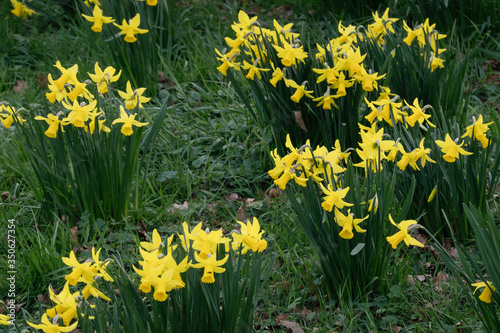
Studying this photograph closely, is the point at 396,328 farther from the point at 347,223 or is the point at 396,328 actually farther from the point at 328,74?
the point at 328,74

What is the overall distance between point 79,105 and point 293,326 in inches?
51.5

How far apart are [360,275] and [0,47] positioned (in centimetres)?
372

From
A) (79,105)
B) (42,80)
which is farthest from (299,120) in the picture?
(42,80)

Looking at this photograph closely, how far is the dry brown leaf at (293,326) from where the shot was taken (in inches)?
78.5

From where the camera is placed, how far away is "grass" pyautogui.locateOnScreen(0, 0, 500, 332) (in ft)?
6.72

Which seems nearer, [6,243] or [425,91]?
[6,243]

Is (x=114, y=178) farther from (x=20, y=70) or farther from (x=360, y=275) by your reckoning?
(x=20, y=70)

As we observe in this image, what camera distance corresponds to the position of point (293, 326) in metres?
2.01

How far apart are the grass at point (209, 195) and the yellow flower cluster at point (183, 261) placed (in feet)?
1.21

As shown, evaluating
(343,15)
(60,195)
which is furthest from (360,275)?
(343,15)

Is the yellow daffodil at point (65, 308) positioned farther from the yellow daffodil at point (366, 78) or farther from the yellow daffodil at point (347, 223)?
the yellow daffodil at point (366, 78)

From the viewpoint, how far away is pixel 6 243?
247 centimetres

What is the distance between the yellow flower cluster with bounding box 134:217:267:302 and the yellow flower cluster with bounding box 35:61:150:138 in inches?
32.6

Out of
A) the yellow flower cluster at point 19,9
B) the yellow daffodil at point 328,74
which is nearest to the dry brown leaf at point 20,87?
the yellow flower cluster at point 19,9
